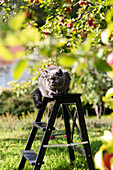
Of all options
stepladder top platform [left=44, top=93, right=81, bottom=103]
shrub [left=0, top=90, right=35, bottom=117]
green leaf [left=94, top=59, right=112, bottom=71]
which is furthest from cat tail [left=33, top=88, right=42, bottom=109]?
shrub [left=0, top=90, right=35, bottom=117]

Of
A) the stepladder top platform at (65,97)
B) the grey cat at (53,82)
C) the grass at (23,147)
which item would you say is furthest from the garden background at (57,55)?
the stepladder top platform at (65,97)

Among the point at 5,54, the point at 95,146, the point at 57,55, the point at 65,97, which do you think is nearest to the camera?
the point at 5,54

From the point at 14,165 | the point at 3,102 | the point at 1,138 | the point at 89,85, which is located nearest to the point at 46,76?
the point at 14,165

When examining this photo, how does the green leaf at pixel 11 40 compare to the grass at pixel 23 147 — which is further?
the grass at pixel 23 147

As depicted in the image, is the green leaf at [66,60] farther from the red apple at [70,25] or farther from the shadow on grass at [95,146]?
the shadow on grass at [95,146]

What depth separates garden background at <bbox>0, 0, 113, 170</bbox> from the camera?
0.45 meters

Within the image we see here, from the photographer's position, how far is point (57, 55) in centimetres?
52

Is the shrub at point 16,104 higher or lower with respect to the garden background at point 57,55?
higher

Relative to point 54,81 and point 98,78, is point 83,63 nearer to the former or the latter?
point 54,81

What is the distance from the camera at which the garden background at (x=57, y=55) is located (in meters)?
0.45

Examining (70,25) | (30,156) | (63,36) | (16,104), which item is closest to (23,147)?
(30,156)

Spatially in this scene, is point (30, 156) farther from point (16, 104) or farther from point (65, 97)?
point (16, 104)

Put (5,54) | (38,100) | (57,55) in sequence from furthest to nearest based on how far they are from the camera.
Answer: (38,100) < (57,55) < (5,54)

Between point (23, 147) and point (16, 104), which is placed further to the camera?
point (16, 104)
